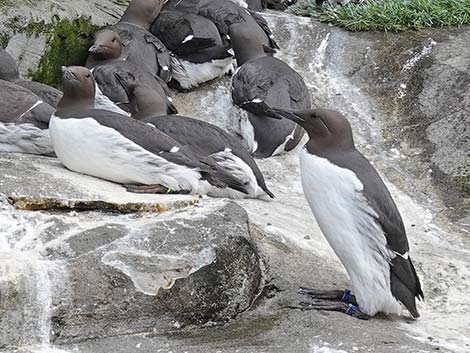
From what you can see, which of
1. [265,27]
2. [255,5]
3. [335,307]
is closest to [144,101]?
[335,307]

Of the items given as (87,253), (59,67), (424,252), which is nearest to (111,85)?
(59,67)

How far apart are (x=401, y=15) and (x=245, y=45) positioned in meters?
2.30

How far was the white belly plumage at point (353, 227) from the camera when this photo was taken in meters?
5.51

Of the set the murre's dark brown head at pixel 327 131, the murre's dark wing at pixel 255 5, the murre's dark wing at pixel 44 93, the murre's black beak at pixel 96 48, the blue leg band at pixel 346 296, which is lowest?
the blue leg band at pixel 346 296

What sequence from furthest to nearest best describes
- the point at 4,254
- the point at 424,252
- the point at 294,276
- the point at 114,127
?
1. the point at 424,252
2. the point at 114,127
3. the point at 294,276
4. the point at 4,254

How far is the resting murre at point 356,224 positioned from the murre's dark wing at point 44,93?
2801 mm

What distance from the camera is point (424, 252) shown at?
7062 mm

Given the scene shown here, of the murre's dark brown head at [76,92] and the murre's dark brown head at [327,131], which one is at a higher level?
the murre's dark brown head at [327,131]

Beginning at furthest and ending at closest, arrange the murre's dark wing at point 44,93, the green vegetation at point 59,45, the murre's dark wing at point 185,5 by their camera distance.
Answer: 1. the murre's dark wing at point 185,5
2. the green vegetation at point 59,45
3. the murre's dark wing at point 44,93

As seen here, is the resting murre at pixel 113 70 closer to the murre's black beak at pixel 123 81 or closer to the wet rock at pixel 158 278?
the murre's black beak at pixel 123 81

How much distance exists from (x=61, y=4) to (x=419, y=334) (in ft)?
19.6

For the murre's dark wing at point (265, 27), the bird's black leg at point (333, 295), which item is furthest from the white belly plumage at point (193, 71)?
the bird's black leg at point (333, 295)

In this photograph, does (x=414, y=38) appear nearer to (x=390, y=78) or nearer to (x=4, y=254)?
(x=390, y=78)

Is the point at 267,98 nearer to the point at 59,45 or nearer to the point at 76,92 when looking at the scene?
the point at 59,45
